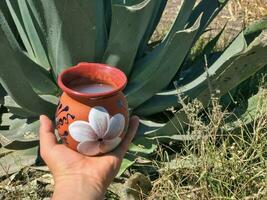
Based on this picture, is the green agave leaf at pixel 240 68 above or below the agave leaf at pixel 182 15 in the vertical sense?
below

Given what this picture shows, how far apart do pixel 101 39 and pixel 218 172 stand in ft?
2.41

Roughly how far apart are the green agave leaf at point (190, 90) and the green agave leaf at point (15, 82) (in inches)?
17.8

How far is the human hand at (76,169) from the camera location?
64.5 inches

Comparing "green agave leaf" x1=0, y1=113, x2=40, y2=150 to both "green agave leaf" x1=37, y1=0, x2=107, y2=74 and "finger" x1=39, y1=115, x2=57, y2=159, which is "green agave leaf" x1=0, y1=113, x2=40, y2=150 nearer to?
"green agave leaf" x1=37, y1=0, x2=107, y2=74

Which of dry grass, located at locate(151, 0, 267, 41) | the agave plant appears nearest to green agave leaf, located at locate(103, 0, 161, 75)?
the agave plant

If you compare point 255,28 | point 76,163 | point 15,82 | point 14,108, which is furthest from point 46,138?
point 255,28

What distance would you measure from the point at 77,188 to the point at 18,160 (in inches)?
37.5

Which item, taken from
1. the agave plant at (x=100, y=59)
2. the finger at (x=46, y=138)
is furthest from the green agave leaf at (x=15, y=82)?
the finger at (x=46, y=138)

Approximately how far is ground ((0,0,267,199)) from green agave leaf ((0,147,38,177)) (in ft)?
0.09

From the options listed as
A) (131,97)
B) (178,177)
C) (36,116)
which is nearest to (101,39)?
(131,97)

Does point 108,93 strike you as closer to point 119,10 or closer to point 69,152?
point 69,152

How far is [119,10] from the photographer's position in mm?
2127

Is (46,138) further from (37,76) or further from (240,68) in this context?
(240,68)

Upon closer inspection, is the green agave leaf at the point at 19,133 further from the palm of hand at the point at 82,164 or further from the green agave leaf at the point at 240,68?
the green agave leaf at the point at 240,68
